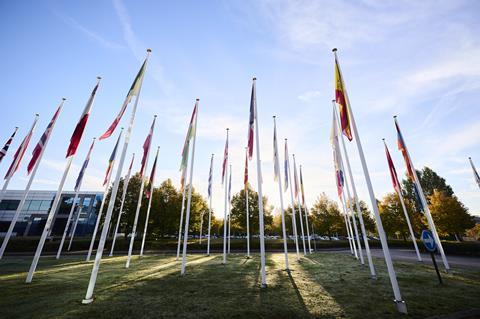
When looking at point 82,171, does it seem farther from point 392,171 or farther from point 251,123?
point 392,171

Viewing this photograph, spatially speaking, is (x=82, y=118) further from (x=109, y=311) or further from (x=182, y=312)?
(x=182, y=312)

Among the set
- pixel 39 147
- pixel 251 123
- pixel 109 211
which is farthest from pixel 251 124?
pixel 39 147

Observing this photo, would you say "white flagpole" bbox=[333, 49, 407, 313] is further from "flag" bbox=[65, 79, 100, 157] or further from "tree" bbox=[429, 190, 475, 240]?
"tree" bbox=[429, 190, 475, 240]

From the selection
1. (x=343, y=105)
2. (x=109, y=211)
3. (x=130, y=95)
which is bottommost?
(x=109, y=211)

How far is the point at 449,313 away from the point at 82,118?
1646 centimetres

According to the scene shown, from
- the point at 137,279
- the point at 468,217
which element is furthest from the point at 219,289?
the point at 468,217

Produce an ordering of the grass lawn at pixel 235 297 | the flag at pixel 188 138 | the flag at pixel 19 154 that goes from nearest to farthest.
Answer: the grass lawn at pixel 235 297 < the flag at pixel 188 138 < the flag at pixel 19 154

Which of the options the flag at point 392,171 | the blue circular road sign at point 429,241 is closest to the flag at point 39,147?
the blue circular road sign at point 429,241

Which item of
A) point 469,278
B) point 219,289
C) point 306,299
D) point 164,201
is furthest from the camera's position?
point 164,201

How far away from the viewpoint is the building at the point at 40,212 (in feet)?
194

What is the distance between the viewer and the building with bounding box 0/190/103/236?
194ft

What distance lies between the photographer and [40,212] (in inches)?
2408

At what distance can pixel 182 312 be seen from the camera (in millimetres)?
6250

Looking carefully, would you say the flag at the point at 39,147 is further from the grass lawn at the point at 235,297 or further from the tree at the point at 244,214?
the tree at the point at 244,214
